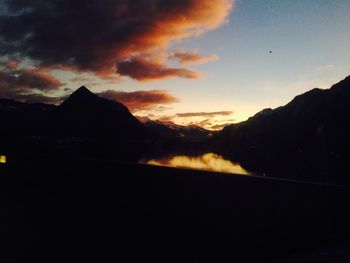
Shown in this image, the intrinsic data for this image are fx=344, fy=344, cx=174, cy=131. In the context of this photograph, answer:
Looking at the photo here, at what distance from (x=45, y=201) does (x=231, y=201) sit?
9.90 feet

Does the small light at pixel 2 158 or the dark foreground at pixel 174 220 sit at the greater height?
the small light at pixel 2 158

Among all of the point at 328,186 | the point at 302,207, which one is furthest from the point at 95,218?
the point at 328,186

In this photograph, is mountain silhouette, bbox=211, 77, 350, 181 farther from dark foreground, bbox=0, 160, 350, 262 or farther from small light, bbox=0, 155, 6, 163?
dark foreground, bbox=0, 160, 350, 262

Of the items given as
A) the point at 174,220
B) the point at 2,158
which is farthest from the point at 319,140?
the point at 174,220

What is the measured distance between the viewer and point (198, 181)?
4.97 metres

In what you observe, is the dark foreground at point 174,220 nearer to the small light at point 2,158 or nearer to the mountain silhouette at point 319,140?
the small light at point 2,158

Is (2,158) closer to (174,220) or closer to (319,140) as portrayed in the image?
(174,220)

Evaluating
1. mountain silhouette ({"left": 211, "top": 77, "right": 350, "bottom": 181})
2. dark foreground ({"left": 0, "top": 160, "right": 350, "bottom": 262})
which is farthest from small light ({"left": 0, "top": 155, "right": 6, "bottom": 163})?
mountain silhouette ({"left": 211, "top": 77, "right": 350, "bottom": 181})

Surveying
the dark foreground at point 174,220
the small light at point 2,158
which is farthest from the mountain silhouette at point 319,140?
the dark foreground at point 174,220

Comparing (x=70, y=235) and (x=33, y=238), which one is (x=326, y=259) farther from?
(x=33, y=238)

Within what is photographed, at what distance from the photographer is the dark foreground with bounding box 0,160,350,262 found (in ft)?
14.0

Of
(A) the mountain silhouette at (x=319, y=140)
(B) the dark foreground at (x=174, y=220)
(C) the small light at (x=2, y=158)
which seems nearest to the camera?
(B) the dark foreground at (x=174, y=220)

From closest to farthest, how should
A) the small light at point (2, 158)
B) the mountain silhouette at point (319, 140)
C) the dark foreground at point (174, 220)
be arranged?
1. the dark foreground at point (174, 220)
2. the small light at point (2, 158)
3. the mountain silhouette at point (319, 140)

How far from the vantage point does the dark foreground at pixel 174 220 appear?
14.0ft
